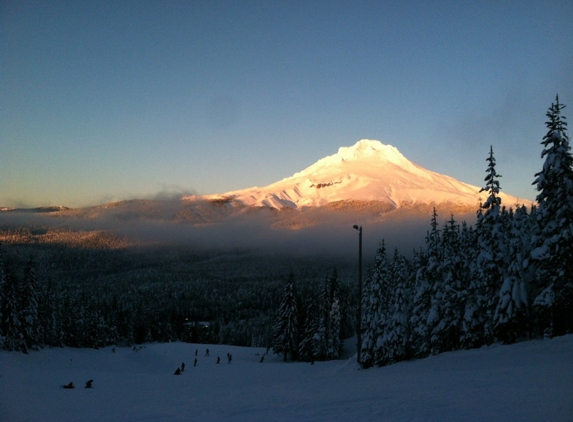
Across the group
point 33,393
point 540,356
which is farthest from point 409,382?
point 33,393

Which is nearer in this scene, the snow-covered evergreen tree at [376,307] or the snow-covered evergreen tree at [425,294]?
the snow-covered evergreen tree at [425,294]

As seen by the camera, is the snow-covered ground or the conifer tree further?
the conifer tree

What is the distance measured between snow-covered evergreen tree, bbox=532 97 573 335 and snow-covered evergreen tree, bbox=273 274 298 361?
1668 inches

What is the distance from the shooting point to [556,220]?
23.5 m

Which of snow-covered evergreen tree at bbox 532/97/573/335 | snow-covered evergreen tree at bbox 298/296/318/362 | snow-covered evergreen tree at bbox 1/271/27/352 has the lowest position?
snow-covered evergreen tree at bbox 298/296/318/362

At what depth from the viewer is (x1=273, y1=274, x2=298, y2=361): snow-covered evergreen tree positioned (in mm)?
63406

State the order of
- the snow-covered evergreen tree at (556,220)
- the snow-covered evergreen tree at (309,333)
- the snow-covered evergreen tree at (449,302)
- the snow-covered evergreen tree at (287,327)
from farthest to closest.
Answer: the snow-covered evergreen tree at (287,327)
the snow-covered evergreen tree at (309,333)
the snow-covered evergreen tree at (449,302)
the snow-covered evergreen tree at (556,220)

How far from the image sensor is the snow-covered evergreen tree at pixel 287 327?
6341cm

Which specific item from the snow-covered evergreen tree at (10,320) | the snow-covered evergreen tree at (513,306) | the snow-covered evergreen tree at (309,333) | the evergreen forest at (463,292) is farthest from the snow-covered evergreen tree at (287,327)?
the snow-covered evergreen tree at (513,306)

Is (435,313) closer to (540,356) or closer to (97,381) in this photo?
(540,356)

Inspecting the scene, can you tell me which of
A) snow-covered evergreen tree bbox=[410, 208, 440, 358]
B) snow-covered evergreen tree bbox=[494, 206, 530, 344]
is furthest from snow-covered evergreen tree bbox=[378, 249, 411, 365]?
snow-covered evergreen tree bbox=[494, 206, 530, 344]

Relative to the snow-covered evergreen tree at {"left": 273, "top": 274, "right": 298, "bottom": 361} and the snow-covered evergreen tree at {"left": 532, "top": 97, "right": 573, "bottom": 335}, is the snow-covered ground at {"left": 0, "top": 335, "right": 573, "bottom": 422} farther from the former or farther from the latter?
the snow-covered evergreen tree at {"left": 273, "top": 274, "right": 298, "bottom": 361}

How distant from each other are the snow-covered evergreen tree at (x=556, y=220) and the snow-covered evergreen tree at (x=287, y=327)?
139ft

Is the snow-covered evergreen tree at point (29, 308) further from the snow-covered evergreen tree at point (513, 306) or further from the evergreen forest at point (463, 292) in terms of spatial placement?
the snow-covered evergreen tree at point (513, 306)
